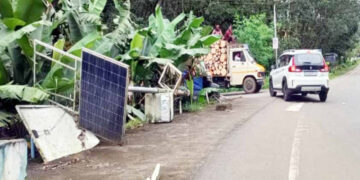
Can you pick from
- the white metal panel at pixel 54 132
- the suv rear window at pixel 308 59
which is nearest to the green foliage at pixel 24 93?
the white metal panel at pixel 54 132

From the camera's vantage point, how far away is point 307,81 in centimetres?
1900

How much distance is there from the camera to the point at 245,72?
85.7 ft

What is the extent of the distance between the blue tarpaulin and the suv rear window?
1475 centimetres

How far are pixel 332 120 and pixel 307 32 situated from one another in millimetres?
36270

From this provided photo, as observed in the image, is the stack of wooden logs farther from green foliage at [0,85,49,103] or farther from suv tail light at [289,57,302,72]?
green foliage at [0,85,49,103]

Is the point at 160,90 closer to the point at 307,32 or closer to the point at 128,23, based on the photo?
the point at 128,23

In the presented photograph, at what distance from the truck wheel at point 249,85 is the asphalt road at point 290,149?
416 inches

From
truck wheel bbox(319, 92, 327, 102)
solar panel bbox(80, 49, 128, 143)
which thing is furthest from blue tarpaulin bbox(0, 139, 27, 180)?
truck wheel bbox(319, 92, 327, 102)

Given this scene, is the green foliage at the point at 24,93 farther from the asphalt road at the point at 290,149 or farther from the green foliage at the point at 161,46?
the green foliage at the point at 161,46

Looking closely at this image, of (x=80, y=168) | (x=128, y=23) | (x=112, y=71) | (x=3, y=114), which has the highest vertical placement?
(x=128, y=23)

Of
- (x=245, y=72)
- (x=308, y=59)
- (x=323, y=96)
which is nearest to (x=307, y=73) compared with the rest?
(x=308, y=59)

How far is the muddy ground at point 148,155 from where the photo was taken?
7789mm

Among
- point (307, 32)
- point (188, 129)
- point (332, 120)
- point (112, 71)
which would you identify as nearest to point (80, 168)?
point (112, 71)

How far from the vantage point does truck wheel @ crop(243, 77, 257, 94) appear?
26.2m
